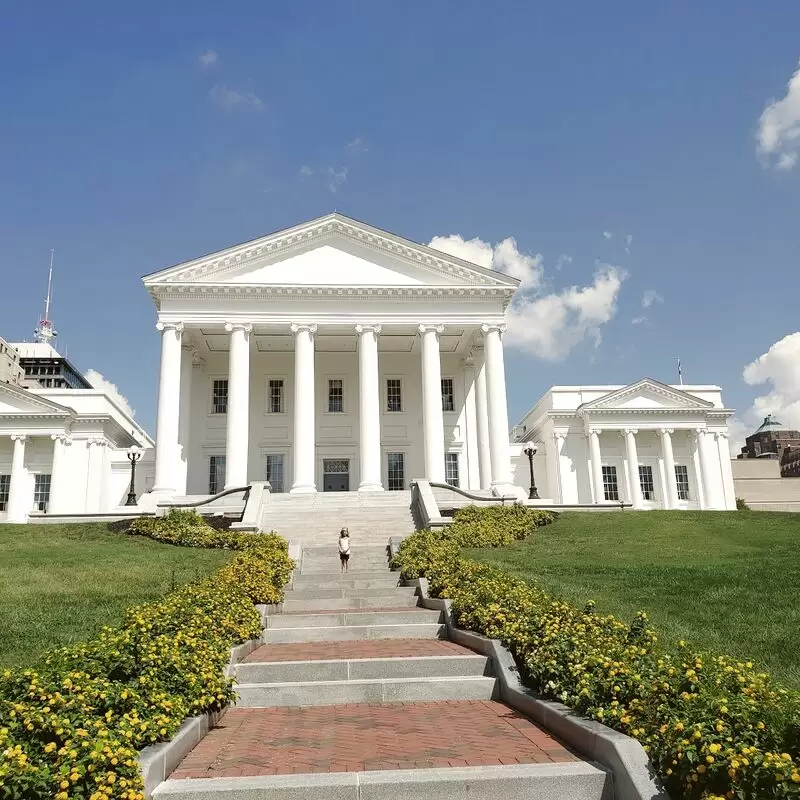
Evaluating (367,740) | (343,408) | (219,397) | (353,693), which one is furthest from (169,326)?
(367,740)

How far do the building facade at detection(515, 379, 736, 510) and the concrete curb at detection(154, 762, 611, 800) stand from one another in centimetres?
4125

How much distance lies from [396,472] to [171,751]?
114ft

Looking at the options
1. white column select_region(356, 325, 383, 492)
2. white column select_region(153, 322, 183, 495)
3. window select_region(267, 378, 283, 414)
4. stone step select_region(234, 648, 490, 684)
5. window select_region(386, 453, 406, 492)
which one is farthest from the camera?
window select_region(267, 378, 283, 414)

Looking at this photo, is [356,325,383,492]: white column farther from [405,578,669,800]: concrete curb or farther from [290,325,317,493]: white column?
[405,578,669,800]: concrete curb

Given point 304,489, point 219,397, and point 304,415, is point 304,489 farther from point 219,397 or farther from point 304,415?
point 219,397

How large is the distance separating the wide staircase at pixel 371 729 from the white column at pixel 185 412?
83.5 feet

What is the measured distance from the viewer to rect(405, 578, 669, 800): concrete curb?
523cm

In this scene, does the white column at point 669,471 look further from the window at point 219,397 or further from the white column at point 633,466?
the window at point 219,397

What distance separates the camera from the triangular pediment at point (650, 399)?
46.3 metres

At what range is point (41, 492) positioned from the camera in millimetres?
42125

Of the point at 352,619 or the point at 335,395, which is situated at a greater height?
the point at 335,395

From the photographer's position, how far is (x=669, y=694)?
583cm

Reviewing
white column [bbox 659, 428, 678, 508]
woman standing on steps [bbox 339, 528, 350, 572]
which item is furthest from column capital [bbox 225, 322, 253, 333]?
white column [bbox 659, 428, 678, 508]

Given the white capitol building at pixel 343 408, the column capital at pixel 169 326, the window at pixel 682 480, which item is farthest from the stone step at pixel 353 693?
the window at pixel 682 480
